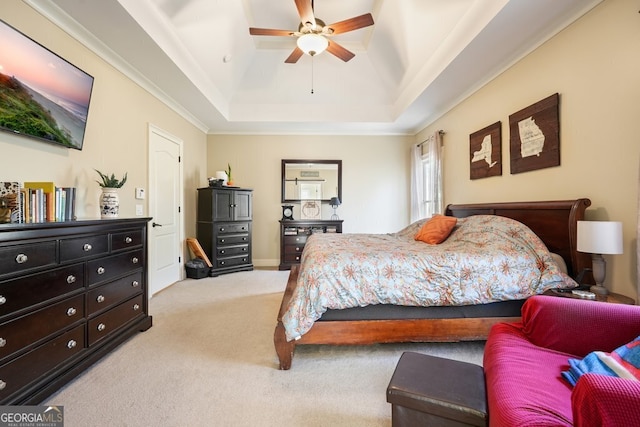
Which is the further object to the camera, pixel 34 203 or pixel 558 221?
pixel 558 221

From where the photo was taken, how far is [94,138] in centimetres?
259

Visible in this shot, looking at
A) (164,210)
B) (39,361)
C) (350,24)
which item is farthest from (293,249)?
(39,361)

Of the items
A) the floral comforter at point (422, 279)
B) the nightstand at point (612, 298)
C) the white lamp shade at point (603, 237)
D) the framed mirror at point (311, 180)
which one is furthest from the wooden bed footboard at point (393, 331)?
the framed mirror at point (311, 180)

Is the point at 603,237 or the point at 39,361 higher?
the point at 603,237

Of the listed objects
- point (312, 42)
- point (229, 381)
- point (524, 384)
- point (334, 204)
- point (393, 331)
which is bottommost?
point (229, 381)

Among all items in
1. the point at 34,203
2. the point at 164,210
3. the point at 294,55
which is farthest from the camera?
the point at 164,210

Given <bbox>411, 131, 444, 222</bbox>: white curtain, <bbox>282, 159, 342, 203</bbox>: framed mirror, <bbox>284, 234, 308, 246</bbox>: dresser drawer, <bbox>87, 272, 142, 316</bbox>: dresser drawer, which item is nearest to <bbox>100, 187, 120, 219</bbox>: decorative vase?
<bbox>87, 272, 142, 316</bbox>: dresser drawer

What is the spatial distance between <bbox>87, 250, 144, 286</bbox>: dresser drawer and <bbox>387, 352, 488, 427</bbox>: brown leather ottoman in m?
2.08

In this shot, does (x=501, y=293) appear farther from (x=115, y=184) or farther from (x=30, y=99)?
(x=30, y=99)

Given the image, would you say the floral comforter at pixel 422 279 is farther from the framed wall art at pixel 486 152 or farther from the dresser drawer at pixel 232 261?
the dresser drawer at pixel 232 261

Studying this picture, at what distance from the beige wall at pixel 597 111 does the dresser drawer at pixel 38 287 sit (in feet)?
12.2

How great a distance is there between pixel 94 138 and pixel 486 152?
418 cm

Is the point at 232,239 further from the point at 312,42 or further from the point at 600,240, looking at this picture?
the point at 600,240

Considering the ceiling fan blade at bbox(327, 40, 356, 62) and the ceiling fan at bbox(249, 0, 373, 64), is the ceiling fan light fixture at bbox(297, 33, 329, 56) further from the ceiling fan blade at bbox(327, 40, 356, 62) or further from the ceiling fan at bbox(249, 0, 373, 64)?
the ceiling fan blade at bbox(327, 40, 356, 62)
